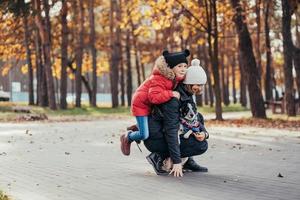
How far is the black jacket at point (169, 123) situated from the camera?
7328 mm

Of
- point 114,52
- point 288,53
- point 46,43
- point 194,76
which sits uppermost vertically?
point 46,43

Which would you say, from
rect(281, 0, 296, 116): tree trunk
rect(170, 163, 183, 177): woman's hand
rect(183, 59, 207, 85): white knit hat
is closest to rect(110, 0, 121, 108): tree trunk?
rect(281, 0, 296, 116): tree trunk

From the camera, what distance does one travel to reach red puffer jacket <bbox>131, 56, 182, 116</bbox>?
7.23 meters

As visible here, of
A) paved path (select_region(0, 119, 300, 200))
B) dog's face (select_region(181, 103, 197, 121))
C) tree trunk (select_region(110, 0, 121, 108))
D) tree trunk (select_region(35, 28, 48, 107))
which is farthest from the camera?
tree trunk (select_region(110, 0, 121, 108))

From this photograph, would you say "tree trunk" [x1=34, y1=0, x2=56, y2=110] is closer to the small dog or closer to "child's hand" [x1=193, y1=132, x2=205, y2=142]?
the small dog

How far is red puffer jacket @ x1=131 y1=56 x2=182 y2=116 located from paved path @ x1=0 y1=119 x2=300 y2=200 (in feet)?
3.15

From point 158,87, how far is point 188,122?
2.41 ft

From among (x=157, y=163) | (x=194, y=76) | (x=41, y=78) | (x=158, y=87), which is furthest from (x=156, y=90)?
(x=41, y=78)

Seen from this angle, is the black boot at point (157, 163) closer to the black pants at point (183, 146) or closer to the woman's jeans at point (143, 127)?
the black pants at point (183, 146)

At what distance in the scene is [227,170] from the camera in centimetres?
805

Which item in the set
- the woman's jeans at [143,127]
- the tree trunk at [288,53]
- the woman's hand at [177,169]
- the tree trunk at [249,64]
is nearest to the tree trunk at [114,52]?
the tree trunk at [249,64]

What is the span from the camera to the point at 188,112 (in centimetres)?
758

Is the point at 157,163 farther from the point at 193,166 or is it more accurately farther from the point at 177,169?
the point at 193,166

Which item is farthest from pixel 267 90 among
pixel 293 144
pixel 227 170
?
pixel 227 170
